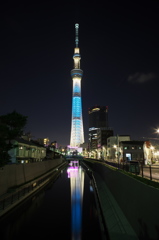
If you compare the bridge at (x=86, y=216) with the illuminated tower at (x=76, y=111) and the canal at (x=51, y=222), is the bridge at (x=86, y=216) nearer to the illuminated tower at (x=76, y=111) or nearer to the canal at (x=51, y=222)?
the canal at (x=51, y=222)

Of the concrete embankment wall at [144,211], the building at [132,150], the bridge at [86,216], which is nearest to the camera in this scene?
the concrete embankment wall at [144,211]

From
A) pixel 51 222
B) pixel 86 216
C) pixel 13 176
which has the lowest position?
pixel 86 216

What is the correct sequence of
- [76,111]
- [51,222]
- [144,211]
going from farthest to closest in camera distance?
[76,111] → [51,222] → [144,211]

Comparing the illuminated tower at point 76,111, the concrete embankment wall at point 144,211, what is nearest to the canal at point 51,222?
the concrete embankment wall at point 144,211

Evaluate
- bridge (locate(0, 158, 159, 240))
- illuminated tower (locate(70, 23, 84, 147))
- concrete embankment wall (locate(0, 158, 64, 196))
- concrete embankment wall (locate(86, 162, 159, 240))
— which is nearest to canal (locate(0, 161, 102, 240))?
bridge (locate(0, 158, 159, 240))

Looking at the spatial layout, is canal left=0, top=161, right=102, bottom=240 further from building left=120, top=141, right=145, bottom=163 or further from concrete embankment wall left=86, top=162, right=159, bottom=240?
building left=120, top=141, right=145, bottom=163

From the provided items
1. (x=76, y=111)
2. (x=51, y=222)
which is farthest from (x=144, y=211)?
(x=76, y=111)

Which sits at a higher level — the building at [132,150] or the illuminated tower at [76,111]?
the illuminated tower at [76,111]

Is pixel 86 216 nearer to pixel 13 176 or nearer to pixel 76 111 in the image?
pixel 13 176

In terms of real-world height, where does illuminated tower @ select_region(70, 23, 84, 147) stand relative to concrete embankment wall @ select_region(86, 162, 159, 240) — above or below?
above

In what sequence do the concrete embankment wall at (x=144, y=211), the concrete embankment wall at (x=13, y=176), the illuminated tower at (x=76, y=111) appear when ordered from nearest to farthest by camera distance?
the concrete embankment wall at (x=144, y=211), the concrete embankment wall at (x=13, y=176), the illuminated tower at (x=76, y=111)

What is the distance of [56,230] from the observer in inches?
522

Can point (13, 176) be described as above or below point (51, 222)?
above

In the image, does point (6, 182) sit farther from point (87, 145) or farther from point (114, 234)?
point (87, 145)
